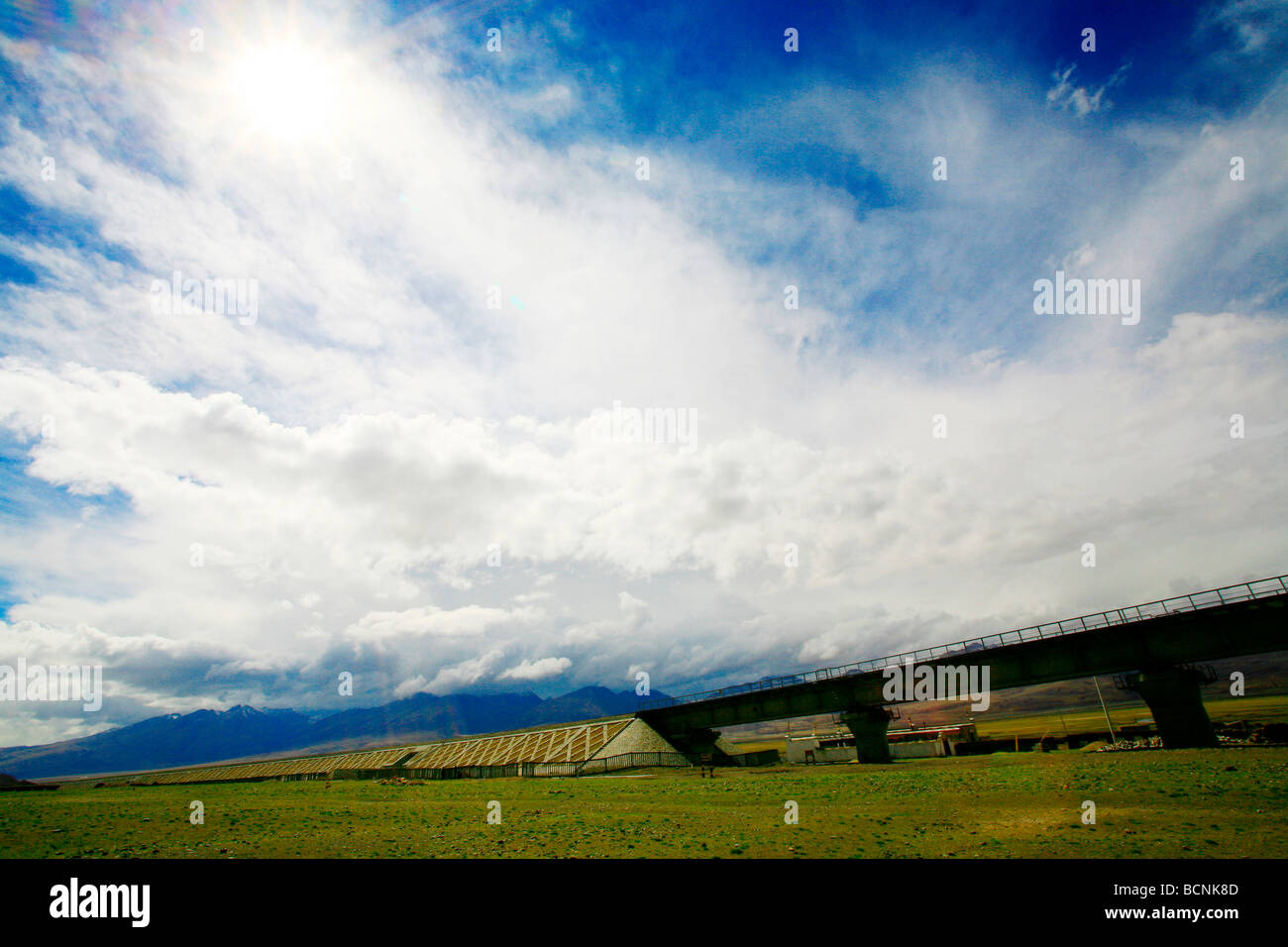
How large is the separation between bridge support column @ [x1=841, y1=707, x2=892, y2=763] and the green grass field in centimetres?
3262

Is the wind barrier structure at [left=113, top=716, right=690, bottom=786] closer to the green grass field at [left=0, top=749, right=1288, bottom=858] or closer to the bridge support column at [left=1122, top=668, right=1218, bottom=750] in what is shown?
the green grass field at [left=0, top=749, right=1288, bottom=858]

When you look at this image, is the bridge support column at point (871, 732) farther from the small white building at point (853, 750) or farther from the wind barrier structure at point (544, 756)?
the wind barrier structure at point (544, 756)

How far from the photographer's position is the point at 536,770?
6962cm

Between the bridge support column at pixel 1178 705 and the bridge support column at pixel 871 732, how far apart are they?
82.2 ft

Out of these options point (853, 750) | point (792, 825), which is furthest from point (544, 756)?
point (792, 825)

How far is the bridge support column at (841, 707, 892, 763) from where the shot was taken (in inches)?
2510

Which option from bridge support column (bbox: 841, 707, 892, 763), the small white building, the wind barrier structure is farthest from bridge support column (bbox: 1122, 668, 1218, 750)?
the wind barrier structure

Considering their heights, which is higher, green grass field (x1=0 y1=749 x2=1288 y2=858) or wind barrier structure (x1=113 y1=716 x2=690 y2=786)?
green grass field (x1=0 y1=749 x2=1288 y2=858)

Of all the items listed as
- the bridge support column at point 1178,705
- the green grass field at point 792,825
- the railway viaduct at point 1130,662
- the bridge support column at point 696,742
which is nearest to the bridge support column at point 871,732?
the railway viaduct at point 1130,662

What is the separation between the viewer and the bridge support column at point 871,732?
6375cm

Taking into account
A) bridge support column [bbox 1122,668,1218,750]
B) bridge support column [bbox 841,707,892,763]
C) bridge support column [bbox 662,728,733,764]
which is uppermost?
bridge support column [bbox 1122,668,1218,750]
